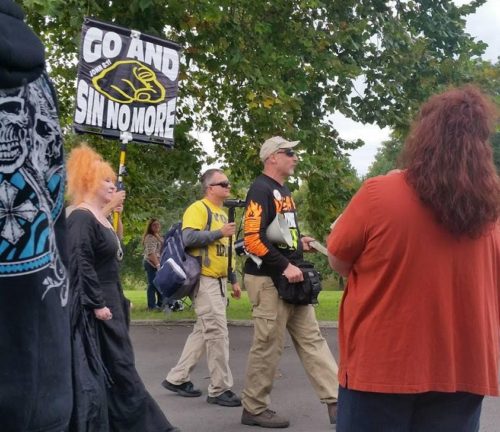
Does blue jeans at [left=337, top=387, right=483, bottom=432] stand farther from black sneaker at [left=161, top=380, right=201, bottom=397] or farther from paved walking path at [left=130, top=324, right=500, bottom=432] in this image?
black sneaker at [left=161, top=380, right=201, bottom=397]

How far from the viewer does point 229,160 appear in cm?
1364

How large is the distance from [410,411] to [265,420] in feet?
10.0

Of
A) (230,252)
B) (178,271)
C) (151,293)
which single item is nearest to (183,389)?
(178,271)

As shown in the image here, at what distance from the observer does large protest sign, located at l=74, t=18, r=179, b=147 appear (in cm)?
631

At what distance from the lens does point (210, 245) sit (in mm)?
6879

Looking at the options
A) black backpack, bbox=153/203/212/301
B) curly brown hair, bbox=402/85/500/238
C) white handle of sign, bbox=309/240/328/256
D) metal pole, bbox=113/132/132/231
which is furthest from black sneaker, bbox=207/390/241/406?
curly brown hair, bbox=402/85/500/238

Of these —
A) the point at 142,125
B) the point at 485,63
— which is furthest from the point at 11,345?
the point at 485,63

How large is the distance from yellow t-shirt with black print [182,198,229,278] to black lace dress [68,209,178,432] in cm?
191

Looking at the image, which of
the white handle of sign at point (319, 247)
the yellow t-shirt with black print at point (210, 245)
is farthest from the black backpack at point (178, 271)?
the white handle of sign at point (319, 247)

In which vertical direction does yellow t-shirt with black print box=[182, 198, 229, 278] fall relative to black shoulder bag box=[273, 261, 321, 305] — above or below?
above

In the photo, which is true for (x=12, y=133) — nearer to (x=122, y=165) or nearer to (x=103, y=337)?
(x=103, y=337)

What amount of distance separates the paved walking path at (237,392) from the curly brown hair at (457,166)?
3344 mm

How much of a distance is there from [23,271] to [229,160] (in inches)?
486

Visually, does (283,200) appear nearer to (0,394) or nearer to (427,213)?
(427,213)
